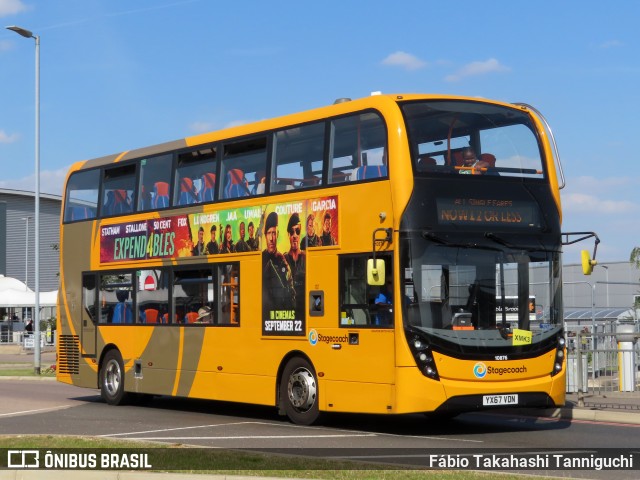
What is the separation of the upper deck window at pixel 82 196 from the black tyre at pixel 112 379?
280 cm

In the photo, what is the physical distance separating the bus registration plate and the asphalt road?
1.46ft

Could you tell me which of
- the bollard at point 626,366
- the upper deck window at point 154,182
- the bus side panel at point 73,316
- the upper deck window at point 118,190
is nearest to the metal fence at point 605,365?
the bollard at point 626,366

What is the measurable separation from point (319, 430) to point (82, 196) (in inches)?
356

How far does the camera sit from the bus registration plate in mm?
15188

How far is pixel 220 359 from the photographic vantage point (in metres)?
18.9

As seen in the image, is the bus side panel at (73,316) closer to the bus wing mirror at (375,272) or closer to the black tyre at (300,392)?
the black tyre at (300,392)

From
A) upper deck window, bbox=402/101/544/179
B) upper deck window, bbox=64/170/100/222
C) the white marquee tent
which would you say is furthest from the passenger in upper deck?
the white marquee tent

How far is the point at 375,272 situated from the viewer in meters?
14.9

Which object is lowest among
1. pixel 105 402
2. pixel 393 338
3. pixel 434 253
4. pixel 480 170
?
pixel 105 402

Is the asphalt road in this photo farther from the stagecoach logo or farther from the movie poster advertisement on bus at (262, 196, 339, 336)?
the movie poster advertisement on bus at (262, 196, 339, 336)

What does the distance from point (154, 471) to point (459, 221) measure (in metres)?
→ 6.23

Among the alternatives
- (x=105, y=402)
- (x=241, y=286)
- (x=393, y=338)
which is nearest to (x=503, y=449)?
(x=393, y=338)

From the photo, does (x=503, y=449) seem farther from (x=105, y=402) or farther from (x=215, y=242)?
(x=105, y=402)

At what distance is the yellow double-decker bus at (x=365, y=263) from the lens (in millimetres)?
15227
